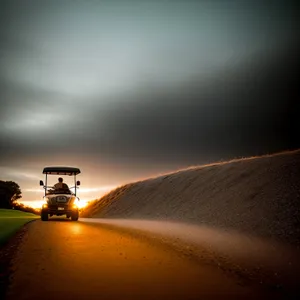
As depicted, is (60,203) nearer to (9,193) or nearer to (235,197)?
(235,197)

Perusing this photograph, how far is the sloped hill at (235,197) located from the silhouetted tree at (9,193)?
68.8 feet

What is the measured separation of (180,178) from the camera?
35.9m

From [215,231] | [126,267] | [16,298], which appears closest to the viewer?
[16,298]

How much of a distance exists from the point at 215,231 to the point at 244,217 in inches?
74.7

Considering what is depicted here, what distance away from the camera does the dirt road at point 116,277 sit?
5551 millimetres

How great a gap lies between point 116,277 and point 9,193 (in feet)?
176

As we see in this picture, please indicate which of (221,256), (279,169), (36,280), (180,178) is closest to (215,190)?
(279,169)

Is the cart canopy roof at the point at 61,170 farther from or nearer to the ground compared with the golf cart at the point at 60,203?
farther from the ground

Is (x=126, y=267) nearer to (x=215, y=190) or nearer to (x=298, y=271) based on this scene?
(x=298, y=271)

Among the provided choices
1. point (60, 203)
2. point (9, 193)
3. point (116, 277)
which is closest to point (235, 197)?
point (60, 203)

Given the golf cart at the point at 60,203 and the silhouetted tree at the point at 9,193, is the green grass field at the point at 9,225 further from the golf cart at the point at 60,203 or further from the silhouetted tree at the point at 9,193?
the silhouetted tree at the point at 9,193

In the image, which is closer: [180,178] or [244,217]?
[244,217]

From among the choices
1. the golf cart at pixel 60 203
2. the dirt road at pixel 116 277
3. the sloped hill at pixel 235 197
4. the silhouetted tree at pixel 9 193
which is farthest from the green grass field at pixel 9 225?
the silhouetted tree at pixel 9 193

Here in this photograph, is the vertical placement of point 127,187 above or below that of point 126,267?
above
